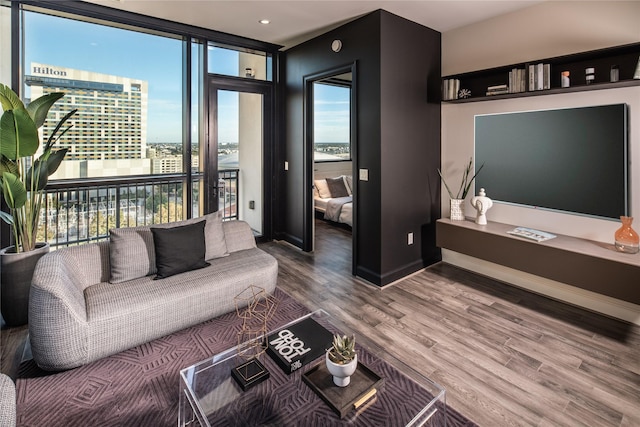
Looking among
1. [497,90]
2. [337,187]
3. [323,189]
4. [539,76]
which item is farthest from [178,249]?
[337,187]

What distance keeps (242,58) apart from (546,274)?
13.8 feet

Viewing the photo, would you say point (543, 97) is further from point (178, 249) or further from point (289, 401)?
point (178, 249)

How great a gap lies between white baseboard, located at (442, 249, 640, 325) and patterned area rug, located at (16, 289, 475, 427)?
2.02 metres

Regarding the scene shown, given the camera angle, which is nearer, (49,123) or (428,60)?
(49,123)

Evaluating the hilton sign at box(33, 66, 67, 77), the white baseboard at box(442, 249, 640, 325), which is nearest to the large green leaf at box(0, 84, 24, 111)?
the hilton sign at box(33, 66, 67, 77)

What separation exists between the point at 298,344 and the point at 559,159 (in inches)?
109

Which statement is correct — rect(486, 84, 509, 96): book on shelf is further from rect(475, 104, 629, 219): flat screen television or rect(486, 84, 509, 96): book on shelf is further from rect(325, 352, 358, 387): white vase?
rect(325, 352, 358, 387): white vase

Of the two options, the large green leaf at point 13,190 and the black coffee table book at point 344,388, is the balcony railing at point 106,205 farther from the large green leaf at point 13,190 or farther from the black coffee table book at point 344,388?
the black coffee table book at point 344,388

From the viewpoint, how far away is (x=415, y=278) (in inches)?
146

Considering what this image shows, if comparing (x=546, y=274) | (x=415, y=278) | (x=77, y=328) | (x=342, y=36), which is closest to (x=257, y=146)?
(x=342, y=36)

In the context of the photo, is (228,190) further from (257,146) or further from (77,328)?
(77,328)

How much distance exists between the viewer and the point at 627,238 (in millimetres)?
2562

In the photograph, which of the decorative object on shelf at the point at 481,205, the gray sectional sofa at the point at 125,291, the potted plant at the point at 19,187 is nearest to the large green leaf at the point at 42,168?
the potted plant at the point at 19,187

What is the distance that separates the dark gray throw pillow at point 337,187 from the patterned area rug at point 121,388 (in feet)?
14.1
